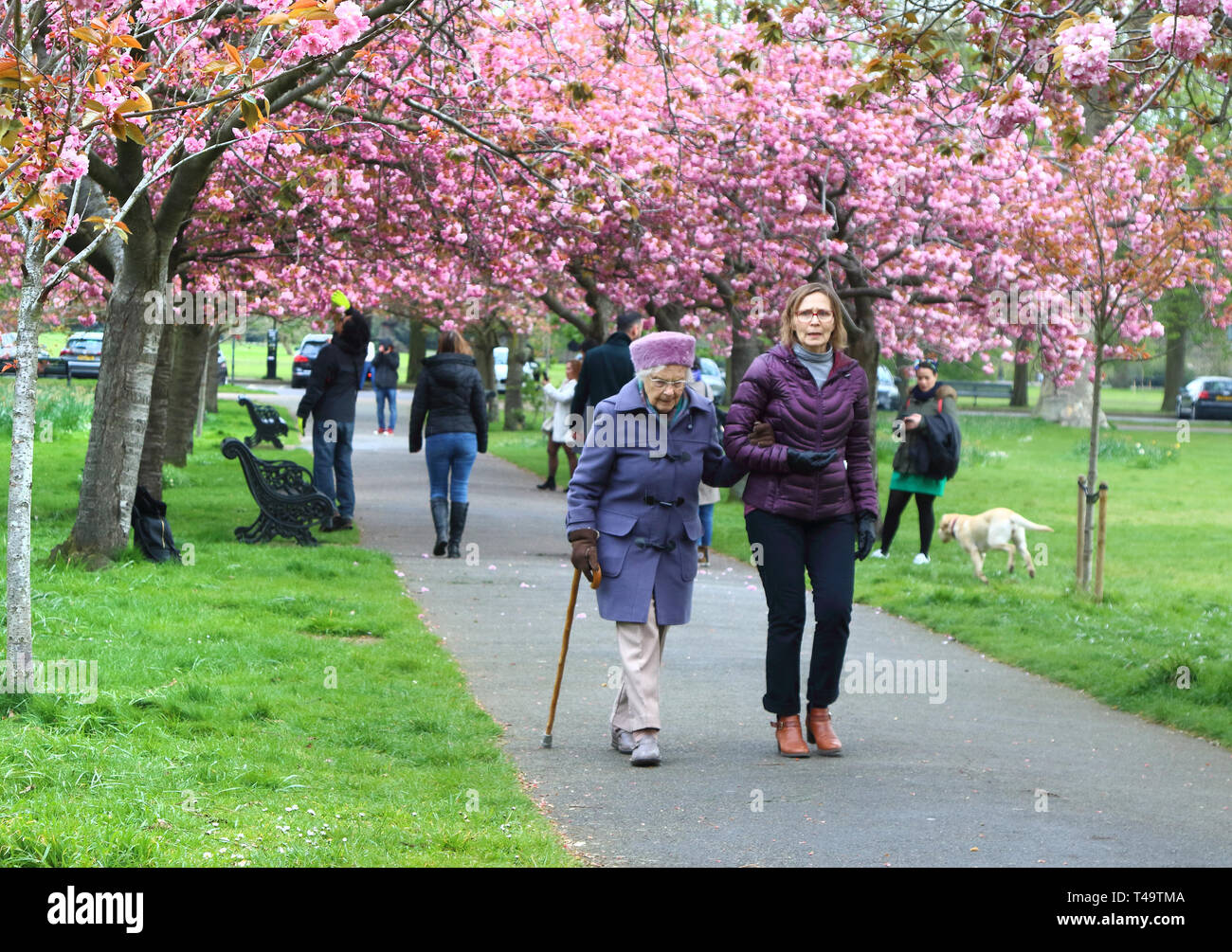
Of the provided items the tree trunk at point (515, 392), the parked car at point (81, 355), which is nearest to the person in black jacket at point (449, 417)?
the tree trunk at point (515, 392)

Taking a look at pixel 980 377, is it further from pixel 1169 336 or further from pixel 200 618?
pixel 200 618

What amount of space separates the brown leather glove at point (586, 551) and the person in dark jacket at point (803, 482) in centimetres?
70

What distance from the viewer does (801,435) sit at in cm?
648

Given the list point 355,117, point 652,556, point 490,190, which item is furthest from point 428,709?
point 490,190

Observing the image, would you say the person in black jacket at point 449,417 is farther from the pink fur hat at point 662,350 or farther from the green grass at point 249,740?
the pink fur hat at point 662,350

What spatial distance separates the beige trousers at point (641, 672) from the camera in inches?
251

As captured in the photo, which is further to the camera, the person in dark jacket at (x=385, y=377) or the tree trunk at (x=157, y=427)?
the person in dark jacket at (x=385, y=377)

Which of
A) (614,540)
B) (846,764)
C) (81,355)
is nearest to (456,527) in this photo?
(614,540)

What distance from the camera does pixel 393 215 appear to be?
1633cm

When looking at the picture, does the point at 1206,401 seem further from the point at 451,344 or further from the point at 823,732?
the point at 823,732

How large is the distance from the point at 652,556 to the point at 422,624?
3540 millimetres

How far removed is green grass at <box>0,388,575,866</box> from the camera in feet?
15.6

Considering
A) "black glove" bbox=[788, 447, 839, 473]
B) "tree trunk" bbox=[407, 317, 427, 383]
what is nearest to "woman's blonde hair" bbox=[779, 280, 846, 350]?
"black glove" bbox=[788, 447, 839, 473]

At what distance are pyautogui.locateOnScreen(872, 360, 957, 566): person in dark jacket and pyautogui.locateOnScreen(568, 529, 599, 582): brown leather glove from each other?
282 inches
